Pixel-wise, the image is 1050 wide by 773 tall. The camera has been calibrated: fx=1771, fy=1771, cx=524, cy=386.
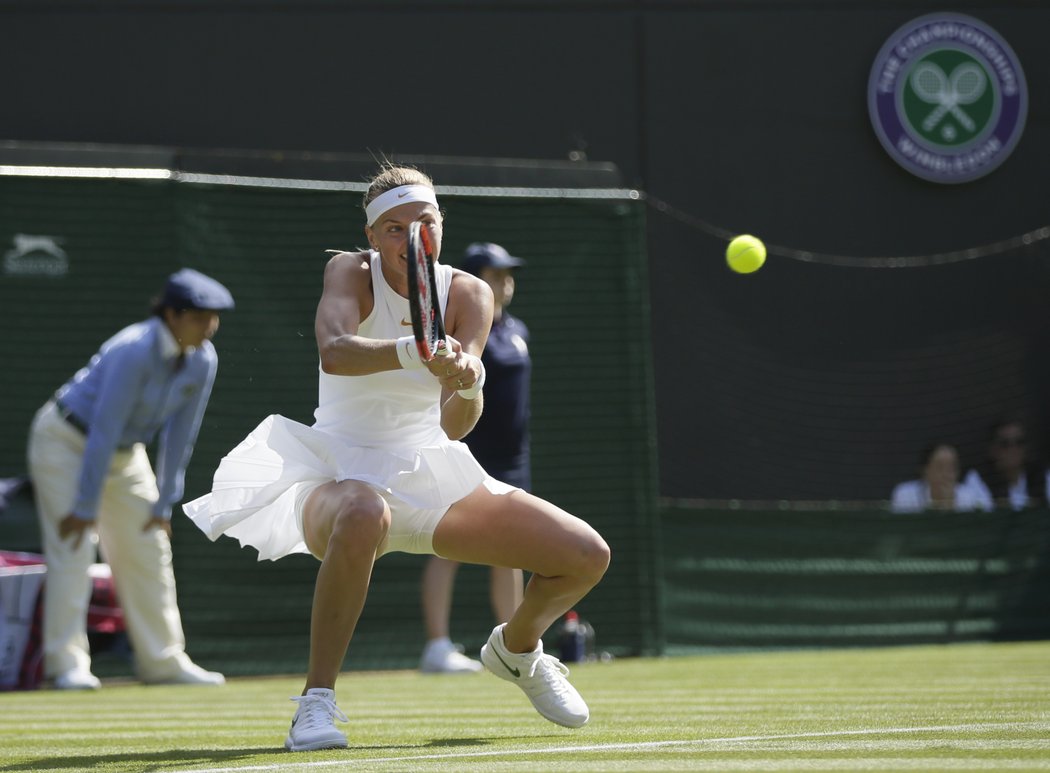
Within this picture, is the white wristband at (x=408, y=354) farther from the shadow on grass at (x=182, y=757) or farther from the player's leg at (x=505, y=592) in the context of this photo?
the player's leg at (x=505, y=592)

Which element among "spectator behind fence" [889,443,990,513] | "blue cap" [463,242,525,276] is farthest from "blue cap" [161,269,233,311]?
"spectator behind fence" [889,443,990,513]

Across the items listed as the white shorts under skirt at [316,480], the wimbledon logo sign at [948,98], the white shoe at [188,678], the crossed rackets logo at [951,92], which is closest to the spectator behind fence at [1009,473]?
the wimbledon logo sign at [948,98]

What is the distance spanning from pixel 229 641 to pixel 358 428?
4805 millimetres

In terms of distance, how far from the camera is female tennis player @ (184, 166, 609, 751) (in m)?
4.80

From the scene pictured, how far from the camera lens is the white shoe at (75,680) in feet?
27.8

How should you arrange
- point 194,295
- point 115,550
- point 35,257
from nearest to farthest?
1. point 194,295
2. point 115,550
3. point 35,257

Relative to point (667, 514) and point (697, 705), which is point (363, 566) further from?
point (667, 514)

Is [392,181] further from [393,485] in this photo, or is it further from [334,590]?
[334,590]

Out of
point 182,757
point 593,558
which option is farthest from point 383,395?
point 182,757

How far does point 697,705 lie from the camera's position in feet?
20.4

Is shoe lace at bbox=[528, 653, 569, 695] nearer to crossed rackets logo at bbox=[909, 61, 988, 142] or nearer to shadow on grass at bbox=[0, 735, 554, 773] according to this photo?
shadow on grass at bbox=[0, 735, 554, 773]

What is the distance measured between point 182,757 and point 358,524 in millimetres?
777

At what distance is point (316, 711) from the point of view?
4688 millimetres

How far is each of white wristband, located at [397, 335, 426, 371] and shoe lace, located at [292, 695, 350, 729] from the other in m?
0.93
